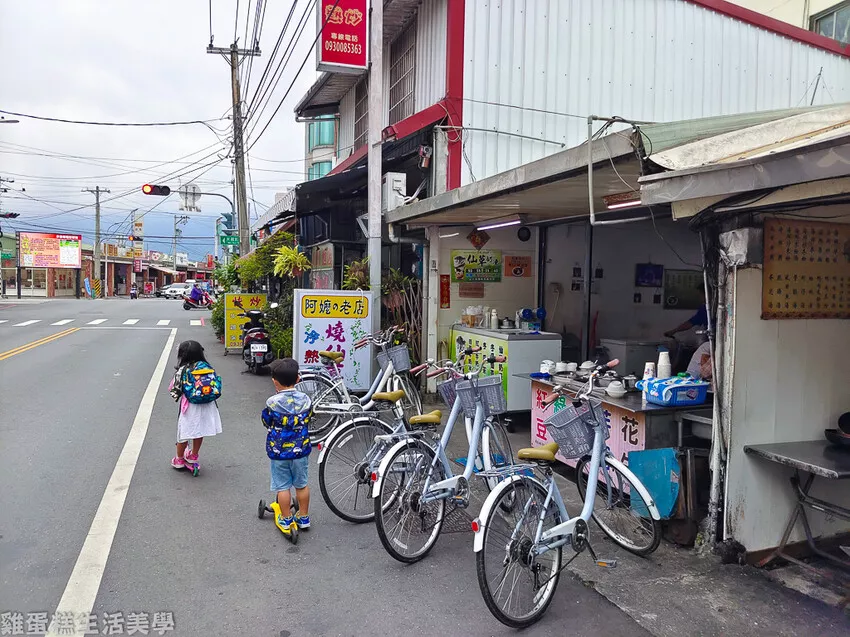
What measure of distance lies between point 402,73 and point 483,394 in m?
9.09

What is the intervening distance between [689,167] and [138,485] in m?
5.14

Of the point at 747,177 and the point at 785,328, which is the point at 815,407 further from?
the point at 747,177

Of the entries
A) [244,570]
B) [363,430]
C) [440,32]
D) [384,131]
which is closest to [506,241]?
[384,131]

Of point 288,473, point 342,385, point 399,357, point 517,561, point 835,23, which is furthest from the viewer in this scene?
point 835,23

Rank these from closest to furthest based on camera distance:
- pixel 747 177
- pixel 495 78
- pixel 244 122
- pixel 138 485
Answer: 1. pixel 747 177
2. pixel 138 485
3. pixel 495 78
4. pixel 244 122

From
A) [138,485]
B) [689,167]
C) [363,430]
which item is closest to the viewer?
[689,167]

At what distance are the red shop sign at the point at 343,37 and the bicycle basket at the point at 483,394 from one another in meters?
7.08

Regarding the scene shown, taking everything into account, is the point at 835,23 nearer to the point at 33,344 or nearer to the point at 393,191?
the point at 393,191

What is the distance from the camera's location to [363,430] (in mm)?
5137

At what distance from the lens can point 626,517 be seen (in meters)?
4.64

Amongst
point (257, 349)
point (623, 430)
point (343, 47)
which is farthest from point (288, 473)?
point (257, 349)

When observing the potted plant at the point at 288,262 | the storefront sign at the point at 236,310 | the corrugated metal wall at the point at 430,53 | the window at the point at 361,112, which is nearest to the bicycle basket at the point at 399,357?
the corrugated metal wall at the point at 430,53

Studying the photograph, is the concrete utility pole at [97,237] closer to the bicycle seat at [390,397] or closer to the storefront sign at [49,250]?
the storefront sign at [49,250]

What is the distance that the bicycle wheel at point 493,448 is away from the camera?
4504 mm
